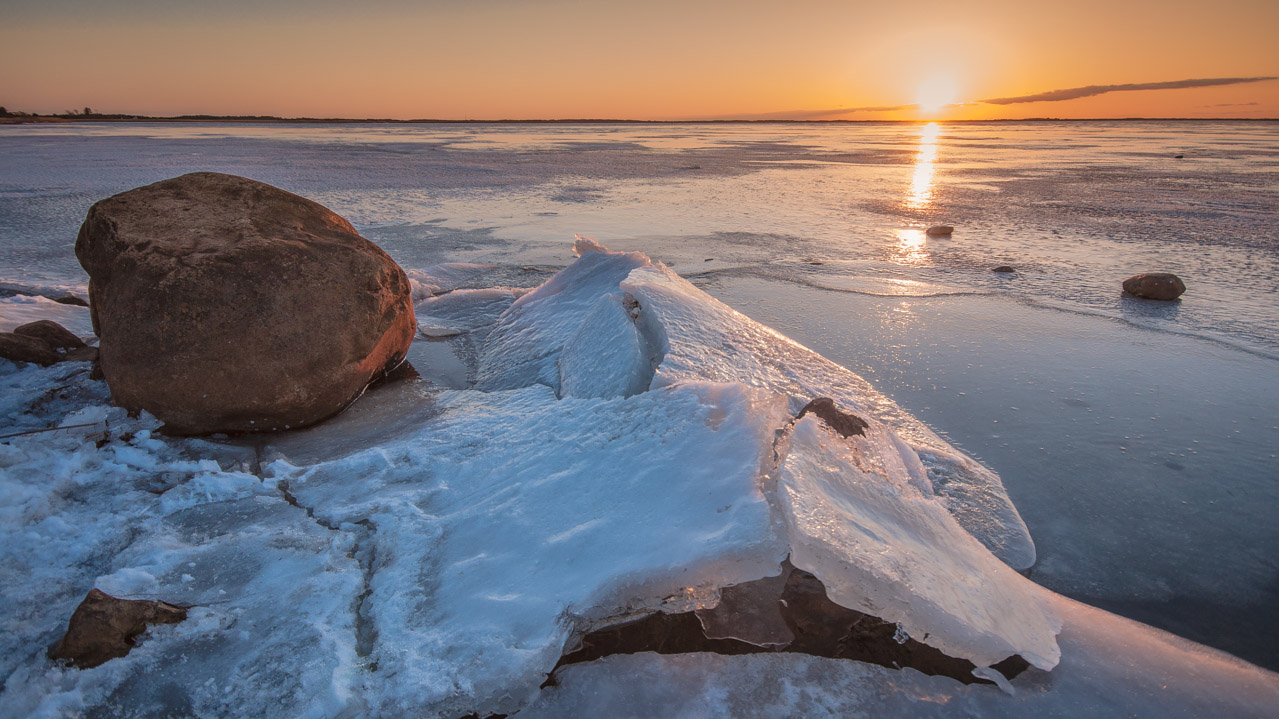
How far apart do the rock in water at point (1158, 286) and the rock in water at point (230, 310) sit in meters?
5.20

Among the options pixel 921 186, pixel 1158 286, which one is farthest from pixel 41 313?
pixel 921 186

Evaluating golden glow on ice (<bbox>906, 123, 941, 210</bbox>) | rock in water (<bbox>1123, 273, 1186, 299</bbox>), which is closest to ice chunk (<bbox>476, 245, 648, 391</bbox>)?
rock in water (<bbox>1123, 273, 1186, 299</bbox>)

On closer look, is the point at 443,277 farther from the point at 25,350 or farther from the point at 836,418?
the point at 836,418

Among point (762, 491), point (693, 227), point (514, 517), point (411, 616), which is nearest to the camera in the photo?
point (411, 616)

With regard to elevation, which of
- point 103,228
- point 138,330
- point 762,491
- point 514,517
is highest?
point 103,228

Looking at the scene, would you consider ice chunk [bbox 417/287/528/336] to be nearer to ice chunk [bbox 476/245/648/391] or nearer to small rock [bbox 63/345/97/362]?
ice chunk [bbox 476/245/648/391]

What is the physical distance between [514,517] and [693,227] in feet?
20.5

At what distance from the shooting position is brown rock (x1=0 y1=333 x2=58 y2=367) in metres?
3.14

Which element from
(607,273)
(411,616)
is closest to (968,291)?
(607,273)

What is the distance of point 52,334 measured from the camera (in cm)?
344

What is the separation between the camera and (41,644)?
1518mm

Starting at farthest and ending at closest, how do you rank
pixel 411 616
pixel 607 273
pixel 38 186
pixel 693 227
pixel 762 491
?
pixel 38 186 → pixel 693 227 → pixel 607 273 → pixel 762 491 → pixel 411 616

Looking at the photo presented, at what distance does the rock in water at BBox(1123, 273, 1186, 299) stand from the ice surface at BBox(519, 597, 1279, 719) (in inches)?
155

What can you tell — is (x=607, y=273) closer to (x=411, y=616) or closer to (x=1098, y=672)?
(x=411, y=616)
